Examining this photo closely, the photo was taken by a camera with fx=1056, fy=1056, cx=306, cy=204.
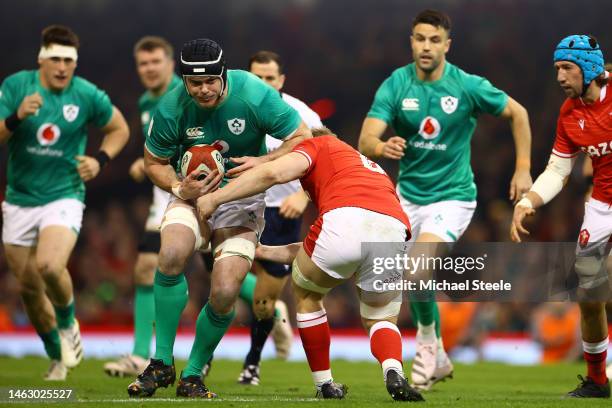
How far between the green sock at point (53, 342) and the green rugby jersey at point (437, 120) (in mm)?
3391

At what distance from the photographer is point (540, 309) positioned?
14961mm

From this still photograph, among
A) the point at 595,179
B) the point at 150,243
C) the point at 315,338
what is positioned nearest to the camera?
the point at 315,338

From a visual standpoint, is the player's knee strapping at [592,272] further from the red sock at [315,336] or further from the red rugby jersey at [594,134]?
the red sock at [315,336]

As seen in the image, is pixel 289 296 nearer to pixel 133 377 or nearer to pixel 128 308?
pixel 128 308

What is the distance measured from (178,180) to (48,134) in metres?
2.63

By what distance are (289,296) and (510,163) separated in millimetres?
5108

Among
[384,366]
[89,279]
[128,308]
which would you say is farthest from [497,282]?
[89,279]

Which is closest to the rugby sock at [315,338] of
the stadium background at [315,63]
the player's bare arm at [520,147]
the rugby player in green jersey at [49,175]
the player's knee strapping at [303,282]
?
the player's knee strapping at [303,282]

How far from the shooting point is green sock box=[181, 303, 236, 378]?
6986 mm

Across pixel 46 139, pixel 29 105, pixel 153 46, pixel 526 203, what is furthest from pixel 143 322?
pixel 526 203

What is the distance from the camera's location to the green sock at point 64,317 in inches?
377

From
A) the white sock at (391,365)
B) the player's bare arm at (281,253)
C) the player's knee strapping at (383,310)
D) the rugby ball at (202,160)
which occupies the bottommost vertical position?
the white sock at (391,365)

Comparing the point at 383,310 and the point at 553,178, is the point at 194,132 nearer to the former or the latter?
the point at 383,310

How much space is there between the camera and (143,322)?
9.62 metres
